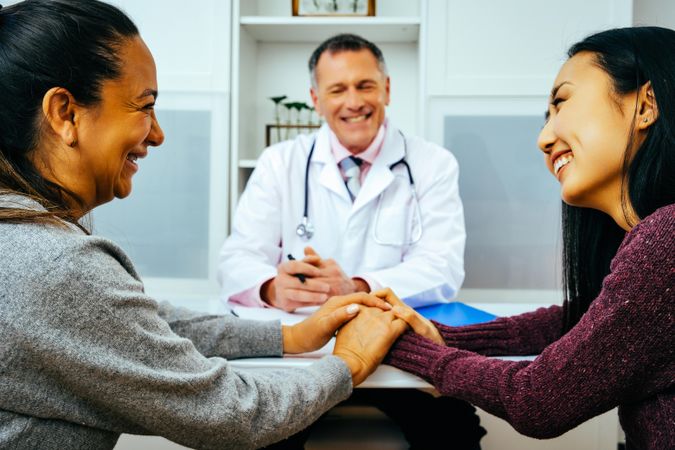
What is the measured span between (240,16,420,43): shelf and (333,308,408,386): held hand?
167 centimetres

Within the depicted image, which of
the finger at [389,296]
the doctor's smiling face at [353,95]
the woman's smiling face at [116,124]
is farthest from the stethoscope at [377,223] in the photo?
the woman's smiling face at [116,124]

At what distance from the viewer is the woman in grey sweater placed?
0.71m

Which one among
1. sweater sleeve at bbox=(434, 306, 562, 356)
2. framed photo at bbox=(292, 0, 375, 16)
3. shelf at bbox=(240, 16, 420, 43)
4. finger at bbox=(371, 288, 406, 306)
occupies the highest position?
framed photo at bbox=(292, 0, 375, 16)

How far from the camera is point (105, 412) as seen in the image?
0.78 metres

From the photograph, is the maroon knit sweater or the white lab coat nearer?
the maroon knit sweater

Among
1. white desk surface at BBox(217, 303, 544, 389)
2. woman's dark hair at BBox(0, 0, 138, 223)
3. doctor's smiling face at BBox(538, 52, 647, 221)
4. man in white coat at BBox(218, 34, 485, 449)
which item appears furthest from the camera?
man in white coat at BBox(218, 34, 485, 449)

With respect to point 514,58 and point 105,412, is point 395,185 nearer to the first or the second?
point 514,58

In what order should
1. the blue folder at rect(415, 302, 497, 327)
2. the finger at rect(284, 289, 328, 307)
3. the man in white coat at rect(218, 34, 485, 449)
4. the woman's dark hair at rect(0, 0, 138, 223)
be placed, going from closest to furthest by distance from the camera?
the woman's dark hair at rect(0, 0, 138, 223), the blue folder at rect(415, 302, 497, 327), the finger at rect(284, 289, 328, 307), the man in white coat at rect(218, 34, 485, 449)

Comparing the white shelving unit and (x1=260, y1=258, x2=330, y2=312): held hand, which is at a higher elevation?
the white shelving unit

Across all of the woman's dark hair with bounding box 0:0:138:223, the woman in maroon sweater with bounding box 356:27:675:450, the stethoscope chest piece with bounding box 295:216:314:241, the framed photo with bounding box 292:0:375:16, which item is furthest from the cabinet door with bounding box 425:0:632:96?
the woman's dark hair with bounding box 0:0:138:223

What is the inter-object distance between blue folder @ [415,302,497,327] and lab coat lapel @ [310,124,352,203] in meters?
0.57

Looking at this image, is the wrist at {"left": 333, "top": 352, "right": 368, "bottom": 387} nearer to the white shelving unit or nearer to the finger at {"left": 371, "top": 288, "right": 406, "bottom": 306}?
the finger at {"left": 371, "top": 288, "right": 406, "bottom": 306}

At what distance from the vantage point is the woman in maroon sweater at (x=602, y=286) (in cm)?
79

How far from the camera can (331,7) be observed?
2.69 m
